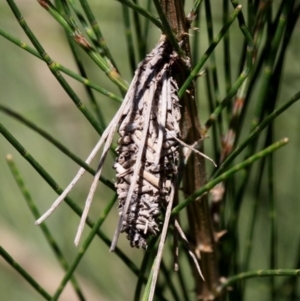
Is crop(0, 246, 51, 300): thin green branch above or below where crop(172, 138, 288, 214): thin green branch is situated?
below

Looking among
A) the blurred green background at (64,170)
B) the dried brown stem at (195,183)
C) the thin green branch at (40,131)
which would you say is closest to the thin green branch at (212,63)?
the dried brown stem at (195,183)

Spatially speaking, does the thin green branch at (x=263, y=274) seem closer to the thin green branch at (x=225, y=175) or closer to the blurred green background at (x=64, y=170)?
the thin green branch at (x=225, y=175)

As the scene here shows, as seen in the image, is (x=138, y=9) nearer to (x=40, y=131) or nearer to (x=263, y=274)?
(x=40, y=131)

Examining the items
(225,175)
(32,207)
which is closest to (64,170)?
(32,207)

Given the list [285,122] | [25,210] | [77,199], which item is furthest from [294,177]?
[25,210]

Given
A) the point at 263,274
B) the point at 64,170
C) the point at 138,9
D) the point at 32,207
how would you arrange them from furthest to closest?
the point at 64,170, the point at 32,207, the point at 263,274, the point at 138,9

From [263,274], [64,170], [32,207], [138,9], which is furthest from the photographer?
[64,170]

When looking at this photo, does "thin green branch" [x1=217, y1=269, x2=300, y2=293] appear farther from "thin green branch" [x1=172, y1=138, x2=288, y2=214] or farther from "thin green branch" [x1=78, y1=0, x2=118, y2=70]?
"thin green branch" [x1=78, y1=0, x2=118, y2=70]

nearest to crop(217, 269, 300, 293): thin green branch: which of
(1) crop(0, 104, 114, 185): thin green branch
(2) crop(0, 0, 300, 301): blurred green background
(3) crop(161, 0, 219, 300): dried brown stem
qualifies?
(3) crop(161, 0, 219, 300): dried brown stem

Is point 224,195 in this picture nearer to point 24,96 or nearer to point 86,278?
point 86,278
